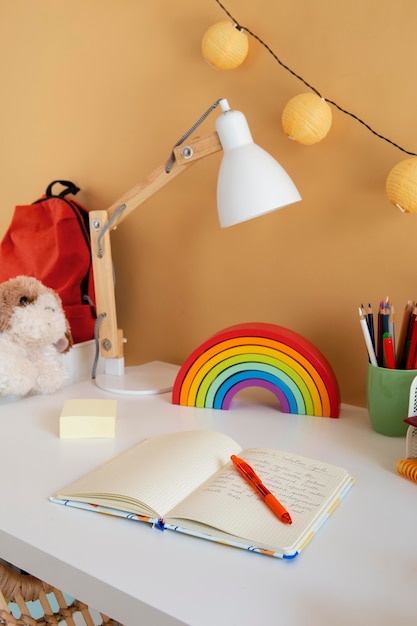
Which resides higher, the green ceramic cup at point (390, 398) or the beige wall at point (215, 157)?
the beige wall at point (215, 157)

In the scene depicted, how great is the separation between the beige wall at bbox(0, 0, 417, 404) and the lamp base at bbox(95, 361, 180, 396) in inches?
3.8

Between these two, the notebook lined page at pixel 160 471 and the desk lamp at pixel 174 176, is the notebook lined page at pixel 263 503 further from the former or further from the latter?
the desk lamp at pixel 174 176

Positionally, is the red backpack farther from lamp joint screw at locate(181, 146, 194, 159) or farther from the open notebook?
the open notebook

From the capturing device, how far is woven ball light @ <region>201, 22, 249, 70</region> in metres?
1.19

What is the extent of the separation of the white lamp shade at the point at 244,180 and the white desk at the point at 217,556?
366mm

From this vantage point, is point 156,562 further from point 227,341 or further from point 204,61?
point 204,61

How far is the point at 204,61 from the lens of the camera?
1.31 m

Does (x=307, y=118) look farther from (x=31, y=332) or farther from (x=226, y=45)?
(x=31, y=332)

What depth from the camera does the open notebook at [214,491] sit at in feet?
2.39

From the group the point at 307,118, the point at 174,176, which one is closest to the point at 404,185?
the point at 307,118

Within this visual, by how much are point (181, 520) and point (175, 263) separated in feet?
2.57

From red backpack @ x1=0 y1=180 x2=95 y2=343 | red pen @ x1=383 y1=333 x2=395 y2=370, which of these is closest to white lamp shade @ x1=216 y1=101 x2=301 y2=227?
red pen @ x1=383 y1=333 x2=395 y2=370

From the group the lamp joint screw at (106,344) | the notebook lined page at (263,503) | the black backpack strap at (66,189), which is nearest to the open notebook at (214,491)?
the notebook lined page at (263,503)

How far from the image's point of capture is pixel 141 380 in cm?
132
